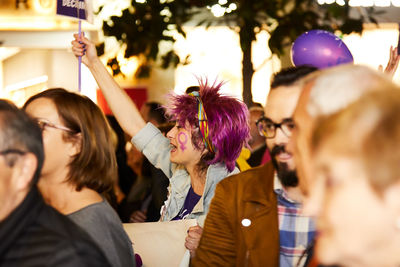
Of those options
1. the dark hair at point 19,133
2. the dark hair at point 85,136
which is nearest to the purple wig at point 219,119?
the dark hair at point 85,136

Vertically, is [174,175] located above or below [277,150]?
below

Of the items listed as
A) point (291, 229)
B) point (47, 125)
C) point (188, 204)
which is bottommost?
point (188, 204)

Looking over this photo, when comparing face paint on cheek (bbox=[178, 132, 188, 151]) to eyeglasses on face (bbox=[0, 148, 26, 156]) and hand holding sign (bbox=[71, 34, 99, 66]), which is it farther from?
eyeglasses on face (bbox=[0, 148, 26, 156])

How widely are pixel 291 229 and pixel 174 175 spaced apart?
45.0 inches

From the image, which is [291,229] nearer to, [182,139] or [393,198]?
[182,139]

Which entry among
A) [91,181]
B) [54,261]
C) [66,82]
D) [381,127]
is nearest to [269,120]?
[91,181]

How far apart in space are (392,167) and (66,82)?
25.1 ft

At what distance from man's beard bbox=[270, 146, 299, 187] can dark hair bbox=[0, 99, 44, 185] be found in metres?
0.90

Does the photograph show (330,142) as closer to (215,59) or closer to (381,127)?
(381,127)

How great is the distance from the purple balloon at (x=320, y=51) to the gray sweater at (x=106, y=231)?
1.16m

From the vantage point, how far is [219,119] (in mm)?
3246

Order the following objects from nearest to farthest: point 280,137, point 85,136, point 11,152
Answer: point 11,152 < point 280,137 < point 85,136

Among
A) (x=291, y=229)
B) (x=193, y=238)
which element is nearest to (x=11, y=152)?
(x=291, y=229)

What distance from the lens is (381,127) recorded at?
3.78ft
